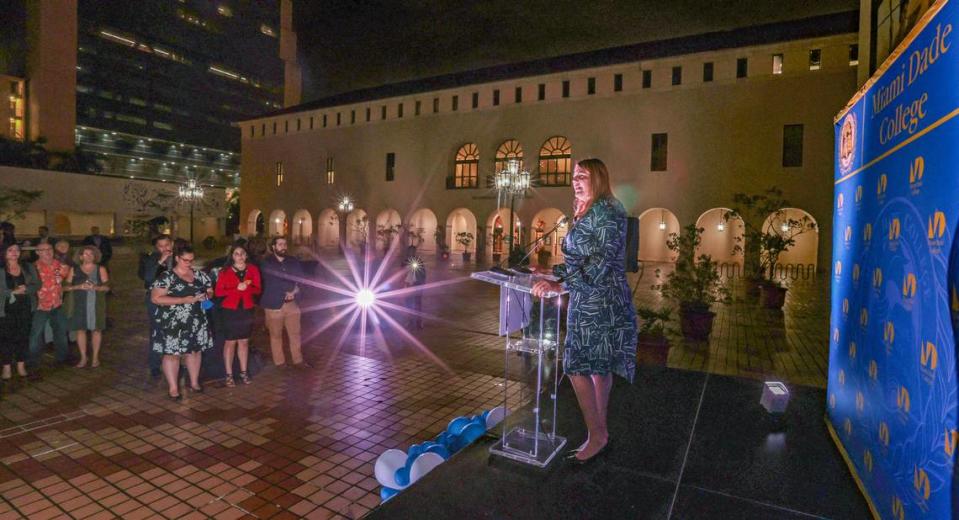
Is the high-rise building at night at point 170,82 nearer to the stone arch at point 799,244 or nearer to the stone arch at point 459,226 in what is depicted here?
the stone arch at point 459,226

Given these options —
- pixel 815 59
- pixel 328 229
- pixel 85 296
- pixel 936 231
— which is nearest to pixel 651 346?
pixel 936 231

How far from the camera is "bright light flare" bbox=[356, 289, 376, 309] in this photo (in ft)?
43.2

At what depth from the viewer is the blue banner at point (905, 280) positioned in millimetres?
1945

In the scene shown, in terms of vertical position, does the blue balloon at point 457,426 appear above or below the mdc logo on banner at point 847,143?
below

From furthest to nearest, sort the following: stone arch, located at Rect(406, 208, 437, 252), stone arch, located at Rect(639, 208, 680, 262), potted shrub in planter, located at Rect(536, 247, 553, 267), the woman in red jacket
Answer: stone arch, located at Rect(406, 208, 437, 252)
stone arch, located at Rect(639, 208, 680, 262)
potted shrub in planter, located at Rect(536, 247, 553, 267)
the woman in red jacket

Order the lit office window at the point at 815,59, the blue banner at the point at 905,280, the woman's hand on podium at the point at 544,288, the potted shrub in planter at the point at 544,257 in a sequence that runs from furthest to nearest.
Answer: the potted shrub in planter at the point at 544,257
the lit office window at the point at 815,59
the woman's hand on podium at the point at 544,288
the blue banner at the point at 905,280

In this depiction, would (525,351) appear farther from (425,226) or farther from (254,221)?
(254,221)

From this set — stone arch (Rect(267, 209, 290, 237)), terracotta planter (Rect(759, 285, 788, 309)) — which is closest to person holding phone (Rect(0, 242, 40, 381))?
terracotta planter (Rect(759, 285, 788, 309))

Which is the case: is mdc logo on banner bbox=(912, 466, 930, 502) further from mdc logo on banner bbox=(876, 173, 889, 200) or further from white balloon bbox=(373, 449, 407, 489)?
white balloon bbox=(373, 449, 407, 489)

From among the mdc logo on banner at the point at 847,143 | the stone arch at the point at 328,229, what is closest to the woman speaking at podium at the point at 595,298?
the mdc logo on banner at the point at 847,143

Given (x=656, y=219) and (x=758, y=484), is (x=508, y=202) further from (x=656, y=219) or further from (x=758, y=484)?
(x=758, y=484)

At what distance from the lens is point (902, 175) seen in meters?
2.50

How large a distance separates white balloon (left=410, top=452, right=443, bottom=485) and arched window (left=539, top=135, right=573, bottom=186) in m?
27.5

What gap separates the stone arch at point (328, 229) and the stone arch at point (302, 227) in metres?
1.72
